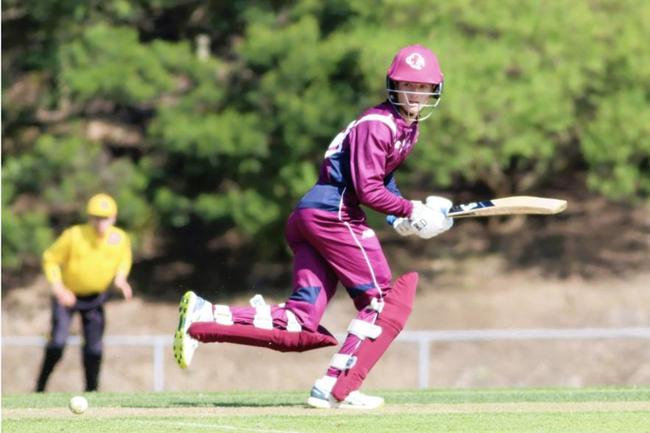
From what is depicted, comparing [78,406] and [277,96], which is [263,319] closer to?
[78,406]

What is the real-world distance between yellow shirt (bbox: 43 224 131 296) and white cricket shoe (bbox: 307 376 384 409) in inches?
219

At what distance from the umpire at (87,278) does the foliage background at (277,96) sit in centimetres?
849

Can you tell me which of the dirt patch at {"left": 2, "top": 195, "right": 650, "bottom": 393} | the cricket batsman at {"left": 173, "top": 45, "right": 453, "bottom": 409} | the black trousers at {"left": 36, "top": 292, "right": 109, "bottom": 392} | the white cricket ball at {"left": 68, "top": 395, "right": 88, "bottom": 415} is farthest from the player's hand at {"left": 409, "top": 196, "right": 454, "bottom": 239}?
the dirt patch at {"left": 2, "top": 195, "right": 650, "bottom": 393}

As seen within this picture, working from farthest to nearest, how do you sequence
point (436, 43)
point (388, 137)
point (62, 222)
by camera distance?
point (62, 222) → point (436, 43) → point (388, 137)

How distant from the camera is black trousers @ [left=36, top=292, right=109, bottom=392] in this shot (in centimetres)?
1409

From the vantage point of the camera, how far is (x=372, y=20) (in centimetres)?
2303

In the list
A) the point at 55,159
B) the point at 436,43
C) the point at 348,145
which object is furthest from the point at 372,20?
the point at 348,145

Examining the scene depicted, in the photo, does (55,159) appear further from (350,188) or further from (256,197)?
(350,188)

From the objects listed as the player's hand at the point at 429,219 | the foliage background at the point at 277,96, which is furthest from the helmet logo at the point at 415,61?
the foliage background at the point at 277,96

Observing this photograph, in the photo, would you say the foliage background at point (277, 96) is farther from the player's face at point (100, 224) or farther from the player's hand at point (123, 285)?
the player's hand at point (123, 285)

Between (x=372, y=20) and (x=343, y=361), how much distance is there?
14637mm

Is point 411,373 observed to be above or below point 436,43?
below

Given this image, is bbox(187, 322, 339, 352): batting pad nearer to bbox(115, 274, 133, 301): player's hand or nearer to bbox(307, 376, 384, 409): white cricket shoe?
bbox(307, 376, 384, 409): white cricket shoe

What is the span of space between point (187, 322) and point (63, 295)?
5467 millimetres
